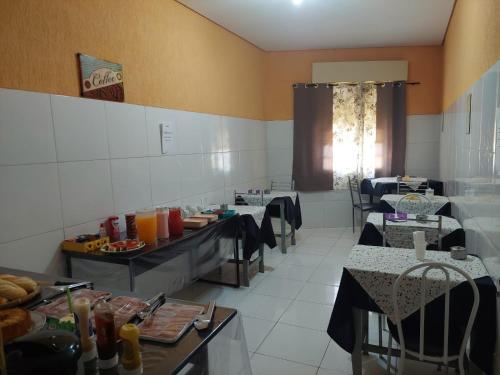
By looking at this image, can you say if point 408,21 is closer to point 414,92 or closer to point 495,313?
point 414,92

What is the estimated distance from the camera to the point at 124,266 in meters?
2.05

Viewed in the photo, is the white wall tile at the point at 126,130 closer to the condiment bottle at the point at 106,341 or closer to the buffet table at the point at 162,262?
the buffet table at the point at 162,262

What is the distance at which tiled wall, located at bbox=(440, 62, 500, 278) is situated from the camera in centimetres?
168

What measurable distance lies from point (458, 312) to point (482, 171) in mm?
830

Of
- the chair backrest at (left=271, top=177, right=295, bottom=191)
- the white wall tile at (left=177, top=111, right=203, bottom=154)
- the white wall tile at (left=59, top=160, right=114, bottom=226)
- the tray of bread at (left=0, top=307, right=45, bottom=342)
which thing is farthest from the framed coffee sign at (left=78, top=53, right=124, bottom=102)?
the chair backrest at (left=271, top=177, right=295, bottom=191)

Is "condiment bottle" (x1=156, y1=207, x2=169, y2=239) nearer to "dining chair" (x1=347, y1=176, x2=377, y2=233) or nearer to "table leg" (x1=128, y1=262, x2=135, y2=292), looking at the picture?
"table leg" (x1=128, y1=262, x2=135, y2=292)

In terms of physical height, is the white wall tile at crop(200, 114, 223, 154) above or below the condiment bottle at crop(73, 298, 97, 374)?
above

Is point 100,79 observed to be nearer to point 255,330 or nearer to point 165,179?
point 165,179

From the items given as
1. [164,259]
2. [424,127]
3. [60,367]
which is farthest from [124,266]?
[424,127]

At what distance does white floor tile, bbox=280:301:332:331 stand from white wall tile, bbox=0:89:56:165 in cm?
191

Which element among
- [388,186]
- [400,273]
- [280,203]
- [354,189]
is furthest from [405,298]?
[354,189]

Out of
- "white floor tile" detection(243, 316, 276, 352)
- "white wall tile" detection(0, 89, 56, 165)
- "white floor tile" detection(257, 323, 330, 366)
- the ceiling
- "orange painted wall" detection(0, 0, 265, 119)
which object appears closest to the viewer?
"white wall tile" detection(0, 89, 56, 165)

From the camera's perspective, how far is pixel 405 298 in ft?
5.46

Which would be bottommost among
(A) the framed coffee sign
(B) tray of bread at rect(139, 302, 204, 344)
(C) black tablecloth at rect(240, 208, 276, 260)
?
(C) black tablecloth at rect(240, 208, 276, 260)
